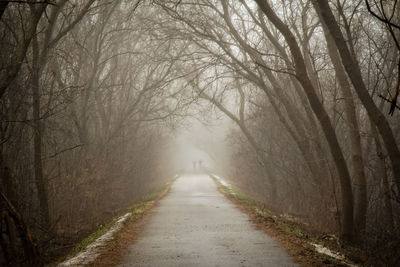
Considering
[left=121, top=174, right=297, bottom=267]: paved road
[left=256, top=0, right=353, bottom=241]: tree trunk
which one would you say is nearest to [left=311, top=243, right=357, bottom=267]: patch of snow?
[left=121, top=174, right=297, bottom=267]: paved road

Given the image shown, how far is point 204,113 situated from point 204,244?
1019 centimetres

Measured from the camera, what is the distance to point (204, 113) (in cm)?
1742

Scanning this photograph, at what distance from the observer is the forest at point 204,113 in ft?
24.0

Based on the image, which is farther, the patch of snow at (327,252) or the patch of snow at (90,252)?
the patch of snow at (327,252)

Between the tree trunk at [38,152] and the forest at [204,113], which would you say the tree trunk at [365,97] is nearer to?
the forest at [204,113]

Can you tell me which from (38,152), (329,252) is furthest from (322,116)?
(38,152)

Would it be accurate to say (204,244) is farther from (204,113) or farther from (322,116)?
(204,113)

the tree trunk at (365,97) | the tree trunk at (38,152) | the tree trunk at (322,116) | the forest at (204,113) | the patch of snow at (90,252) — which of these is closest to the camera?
the patch of snow at (90,252)

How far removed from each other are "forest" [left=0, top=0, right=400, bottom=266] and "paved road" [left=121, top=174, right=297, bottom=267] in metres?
A: 1.65

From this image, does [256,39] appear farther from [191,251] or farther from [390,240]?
[191,251]

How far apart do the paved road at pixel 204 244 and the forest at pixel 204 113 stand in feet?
5.43

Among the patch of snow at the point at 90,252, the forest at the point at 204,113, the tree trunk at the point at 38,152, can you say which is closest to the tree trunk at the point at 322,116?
the forest at the point at 204,113

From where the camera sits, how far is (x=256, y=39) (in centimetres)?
1647

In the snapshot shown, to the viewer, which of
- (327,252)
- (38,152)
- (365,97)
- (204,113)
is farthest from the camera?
(204,113)
